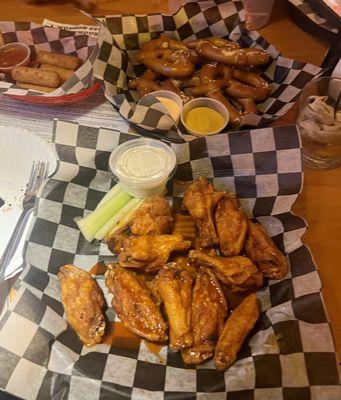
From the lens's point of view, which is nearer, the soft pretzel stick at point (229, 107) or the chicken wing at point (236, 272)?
the chicken wing at point (236, 272)

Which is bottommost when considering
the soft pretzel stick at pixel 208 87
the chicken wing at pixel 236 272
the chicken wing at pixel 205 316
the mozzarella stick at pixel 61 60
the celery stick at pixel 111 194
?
the chicken wing at pixel 205 316

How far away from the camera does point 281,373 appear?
1152 mm

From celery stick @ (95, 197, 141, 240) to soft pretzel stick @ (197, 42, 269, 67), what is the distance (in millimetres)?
1002

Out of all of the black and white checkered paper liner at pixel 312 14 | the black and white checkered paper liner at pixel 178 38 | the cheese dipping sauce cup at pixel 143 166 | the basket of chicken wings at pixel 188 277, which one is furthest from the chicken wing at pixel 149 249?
the black and white checkered paper liner at pixel 312 14

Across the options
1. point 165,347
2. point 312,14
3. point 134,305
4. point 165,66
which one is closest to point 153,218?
point 134,305

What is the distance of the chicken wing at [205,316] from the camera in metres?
1.28

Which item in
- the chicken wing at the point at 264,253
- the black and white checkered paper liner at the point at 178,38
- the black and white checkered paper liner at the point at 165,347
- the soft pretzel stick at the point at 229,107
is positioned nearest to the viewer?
the black and white checkered paper liner at the point at 165,347

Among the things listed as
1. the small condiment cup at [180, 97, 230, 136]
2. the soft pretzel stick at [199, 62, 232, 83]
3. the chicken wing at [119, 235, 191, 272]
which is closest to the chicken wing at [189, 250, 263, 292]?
the chicken wing at [119, 235, 191, 272]

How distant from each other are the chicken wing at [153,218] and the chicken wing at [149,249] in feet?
0.14

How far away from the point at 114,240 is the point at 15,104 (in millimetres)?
1017

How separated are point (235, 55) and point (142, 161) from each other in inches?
36.0

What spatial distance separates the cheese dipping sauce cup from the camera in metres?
1.62

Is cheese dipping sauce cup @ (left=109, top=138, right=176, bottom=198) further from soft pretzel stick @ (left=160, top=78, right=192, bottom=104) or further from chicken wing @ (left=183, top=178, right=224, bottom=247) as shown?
soft pretzel stick @ (left=160, top=78, right=192, bottom=104)

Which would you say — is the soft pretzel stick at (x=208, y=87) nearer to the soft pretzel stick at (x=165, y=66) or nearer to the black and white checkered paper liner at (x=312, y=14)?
the soft pretzel stick at (x=165, y=66)
